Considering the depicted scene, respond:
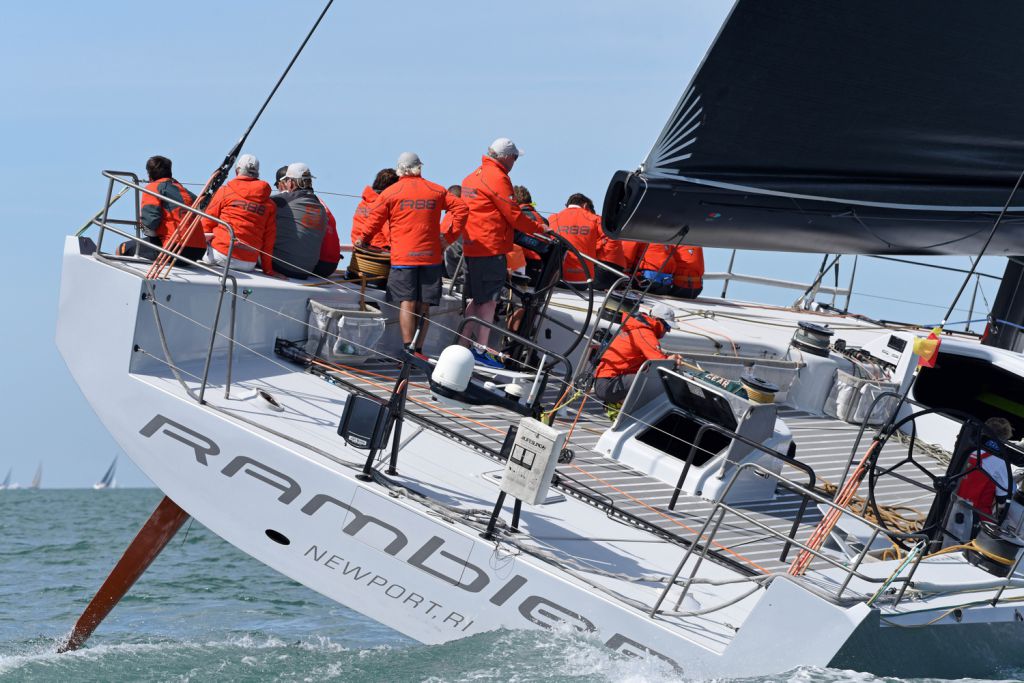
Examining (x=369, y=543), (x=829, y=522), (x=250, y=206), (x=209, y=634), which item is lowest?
(x=209, y=634)

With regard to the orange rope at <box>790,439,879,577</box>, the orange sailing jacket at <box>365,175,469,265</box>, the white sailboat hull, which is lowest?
the white sailboat hull

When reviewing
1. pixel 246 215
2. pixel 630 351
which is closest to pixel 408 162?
pixel 246 215

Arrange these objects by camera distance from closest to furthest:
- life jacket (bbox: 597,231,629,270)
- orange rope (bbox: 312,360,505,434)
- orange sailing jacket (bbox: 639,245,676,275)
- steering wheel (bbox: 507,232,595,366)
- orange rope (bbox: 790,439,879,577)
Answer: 1. orange rope (bbox: 790,439,879,577)
2. orange rope (bbox: 312,360,505,434)
3. steering wheel (bbox: 507,232,595,366)
4. life jacket (bbox: 597,231,629,270)
5. orange sailing jacket (bbox: 639,245,676,275)

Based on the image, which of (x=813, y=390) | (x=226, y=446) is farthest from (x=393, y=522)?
(x=813, y=390)

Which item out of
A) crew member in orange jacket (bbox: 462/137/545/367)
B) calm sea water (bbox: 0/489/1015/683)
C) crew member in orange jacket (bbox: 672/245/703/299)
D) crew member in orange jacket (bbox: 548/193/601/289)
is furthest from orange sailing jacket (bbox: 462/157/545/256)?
crew member in orange jacket (bbox: 672/245/703/299)

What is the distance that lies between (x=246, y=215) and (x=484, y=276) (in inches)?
63.2

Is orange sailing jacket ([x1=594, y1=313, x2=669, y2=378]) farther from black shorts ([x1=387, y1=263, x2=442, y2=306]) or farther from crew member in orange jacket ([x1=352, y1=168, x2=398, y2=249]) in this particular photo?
crew member in orange jacket ([x1=352, y1=168, x2=398, y2=249])

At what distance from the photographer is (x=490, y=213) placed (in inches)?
297

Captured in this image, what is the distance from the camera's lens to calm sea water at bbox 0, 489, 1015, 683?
5043 millimetres

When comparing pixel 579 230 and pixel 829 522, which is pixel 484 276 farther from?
pixel 829 522

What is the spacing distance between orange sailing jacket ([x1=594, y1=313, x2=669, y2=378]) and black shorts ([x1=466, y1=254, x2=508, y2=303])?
36.5 inches

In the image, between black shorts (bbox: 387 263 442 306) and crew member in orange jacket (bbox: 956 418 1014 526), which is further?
black shorts (bbox: 387 263 442 306)

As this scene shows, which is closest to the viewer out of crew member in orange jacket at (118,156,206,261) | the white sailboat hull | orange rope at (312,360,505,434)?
the white sailboat hull

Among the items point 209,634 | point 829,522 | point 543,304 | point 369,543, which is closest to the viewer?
point 829,522
